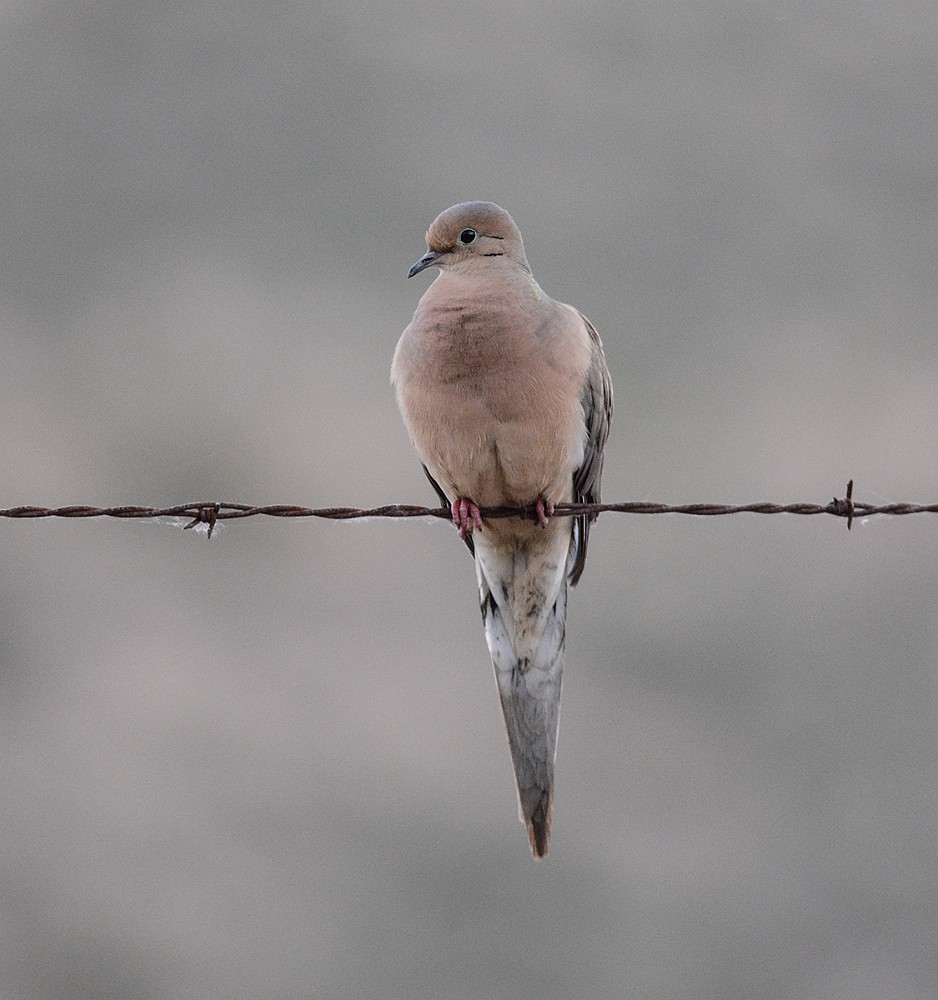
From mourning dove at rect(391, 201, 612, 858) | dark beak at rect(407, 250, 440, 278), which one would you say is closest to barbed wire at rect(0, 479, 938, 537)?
mourning dove at rect(391, 201, 612, 858)

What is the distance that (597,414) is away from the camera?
4656mm

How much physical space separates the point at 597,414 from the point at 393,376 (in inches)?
24.3

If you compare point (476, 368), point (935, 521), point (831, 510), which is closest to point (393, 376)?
point (476, 368)

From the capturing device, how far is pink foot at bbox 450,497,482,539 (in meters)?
4.48

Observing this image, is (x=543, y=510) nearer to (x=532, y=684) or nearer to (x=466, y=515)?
(x=466, y=515)

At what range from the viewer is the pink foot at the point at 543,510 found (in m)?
4.46

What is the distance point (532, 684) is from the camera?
4586mm

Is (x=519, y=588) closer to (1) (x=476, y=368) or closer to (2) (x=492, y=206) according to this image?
(1) (x=476, y=368)

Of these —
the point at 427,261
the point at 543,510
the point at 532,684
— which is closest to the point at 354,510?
the point at 543,510

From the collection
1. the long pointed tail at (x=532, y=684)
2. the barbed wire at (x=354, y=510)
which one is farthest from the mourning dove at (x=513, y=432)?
the barbed wire at (x=354, y=510)

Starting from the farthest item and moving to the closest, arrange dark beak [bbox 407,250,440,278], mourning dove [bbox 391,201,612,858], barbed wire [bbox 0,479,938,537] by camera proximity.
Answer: dark beak [bbox 407,250,440,278]
mourning dove [bbox 391,201,612,858]
barbed wire [bbox 0,479,938,537]

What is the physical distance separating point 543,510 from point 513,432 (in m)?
0.27

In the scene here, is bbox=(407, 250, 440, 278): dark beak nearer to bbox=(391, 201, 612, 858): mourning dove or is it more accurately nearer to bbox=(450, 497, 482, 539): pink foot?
Result: bbox=(391, 201, 612, 858): mourning dove

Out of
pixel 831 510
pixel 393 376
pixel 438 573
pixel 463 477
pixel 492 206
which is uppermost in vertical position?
pixel 438 573
